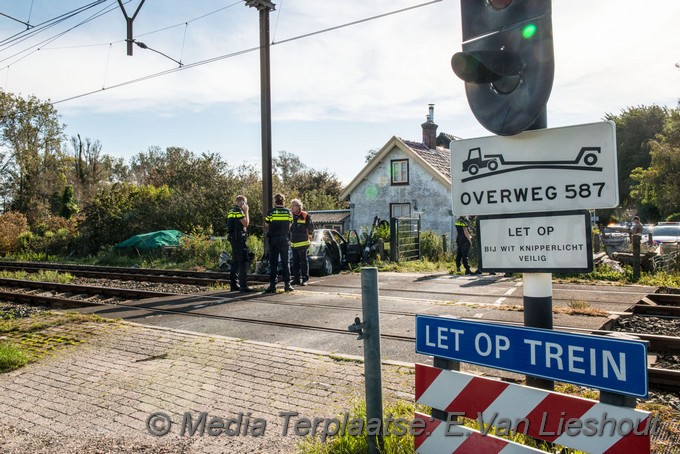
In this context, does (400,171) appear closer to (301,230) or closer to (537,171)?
(301,230)

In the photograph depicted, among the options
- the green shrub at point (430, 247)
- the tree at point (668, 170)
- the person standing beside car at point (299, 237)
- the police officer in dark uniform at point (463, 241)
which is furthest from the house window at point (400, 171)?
the tree at point (668, 170)

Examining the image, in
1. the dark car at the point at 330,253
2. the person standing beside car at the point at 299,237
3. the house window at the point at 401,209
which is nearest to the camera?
the person standing beside car at the point at 299,237

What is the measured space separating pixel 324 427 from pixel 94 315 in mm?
6151

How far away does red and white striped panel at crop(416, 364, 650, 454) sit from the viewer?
2.03m

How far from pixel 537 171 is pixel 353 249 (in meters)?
14.6

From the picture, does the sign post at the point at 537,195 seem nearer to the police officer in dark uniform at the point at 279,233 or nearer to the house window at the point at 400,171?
the police officer in dark uniform at the point at 279,233

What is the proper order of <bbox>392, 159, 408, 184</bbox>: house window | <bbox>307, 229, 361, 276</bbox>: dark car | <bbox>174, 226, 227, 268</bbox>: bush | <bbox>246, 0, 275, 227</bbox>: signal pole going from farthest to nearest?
1. <bbox>392, 159, 408, 184</bbox>: house window
2. <bbox>174, 226, 227, 268</bbox>: bush
3. <bbox>246, 0, 275, 227</bbox>: signal pole
4. <bbox>307, 229, 361, 276</bbox>: dark car

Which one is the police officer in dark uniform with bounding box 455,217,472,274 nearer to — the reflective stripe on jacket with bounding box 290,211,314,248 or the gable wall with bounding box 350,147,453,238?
the reflective stripe on jacket with bounding box 290,211,314,248

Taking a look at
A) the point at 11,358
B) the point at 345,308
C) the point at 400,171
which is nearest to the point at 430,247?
the point at 400,171

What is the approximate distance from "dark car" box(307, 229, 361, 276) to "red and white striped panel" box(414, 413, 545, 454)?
11784 millimetres

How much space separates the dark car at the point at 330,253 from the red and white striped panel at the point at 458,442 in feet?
38.7

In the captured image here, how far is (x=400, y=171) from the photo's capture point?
29.7 m

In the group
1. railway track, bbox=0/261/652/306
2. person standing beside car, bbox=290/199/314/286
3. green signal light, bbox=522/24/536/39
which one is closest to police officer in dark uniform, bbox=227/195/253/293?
person standing beside car, bbox=290/199/314/286

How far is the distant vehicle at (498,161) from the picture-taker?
2.39 metres
